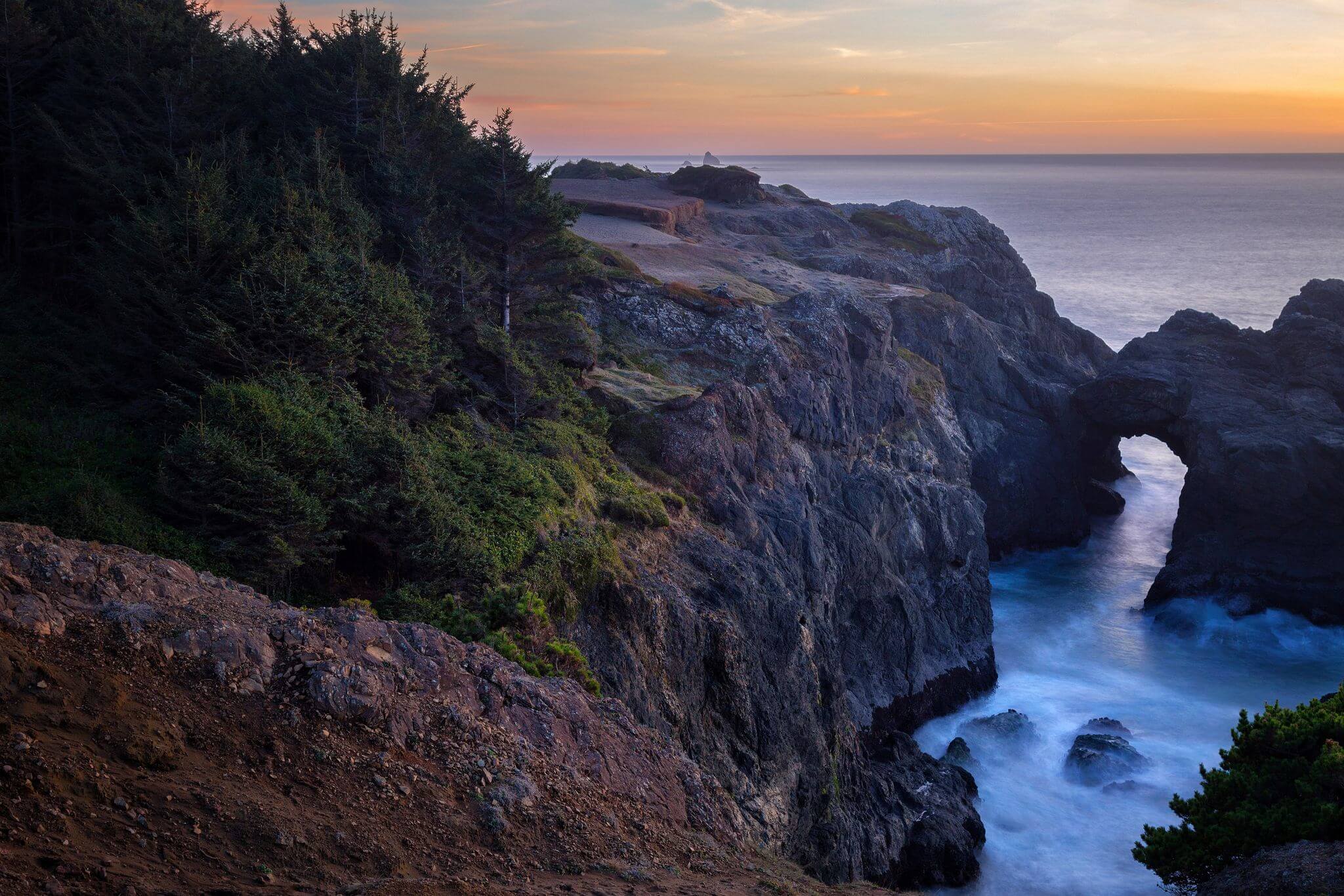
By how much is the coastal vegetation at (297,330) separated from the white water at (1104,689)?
1579cm

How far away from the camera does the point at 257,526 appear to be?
47.6ft

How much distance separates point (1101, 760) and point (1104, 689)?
6278mm

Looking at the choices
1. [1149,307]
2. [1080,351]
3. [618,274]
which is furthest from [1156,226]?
[618,274]

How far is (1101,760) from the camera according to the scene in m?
30.1

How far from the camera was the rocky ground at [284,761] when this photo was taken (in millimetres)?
8086

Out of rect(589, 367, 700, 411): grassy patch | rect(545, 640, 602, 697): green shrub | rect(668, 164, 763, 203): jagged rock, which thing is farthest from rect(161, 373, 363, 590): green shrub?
rect(668, 164, 763, 203): jagged rock

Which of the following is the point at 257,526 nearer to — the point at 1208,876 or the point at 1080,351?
the point at 1208,876

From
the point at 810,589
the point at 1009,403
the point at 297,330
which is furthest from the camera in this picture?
the point at 1009,403

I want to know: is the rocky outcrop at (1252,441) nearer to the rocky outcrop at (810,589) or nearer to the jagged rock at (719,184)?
the rocky outcrop at (810,589)

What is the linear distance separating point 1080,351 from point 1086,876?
132 feet

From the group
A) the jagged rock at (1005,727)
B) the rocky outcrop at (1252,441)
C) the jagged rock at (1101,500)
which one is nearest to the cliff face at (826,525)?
the jagged rock at (1005,727)

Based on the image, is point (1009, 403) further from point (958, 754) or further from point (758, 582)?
point (758, 582)

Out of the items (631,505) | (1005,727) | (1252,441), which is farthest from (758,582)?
(1252,441)

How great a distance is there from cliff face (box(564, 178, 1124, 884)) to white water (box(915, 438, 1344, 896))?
1.60 meters
